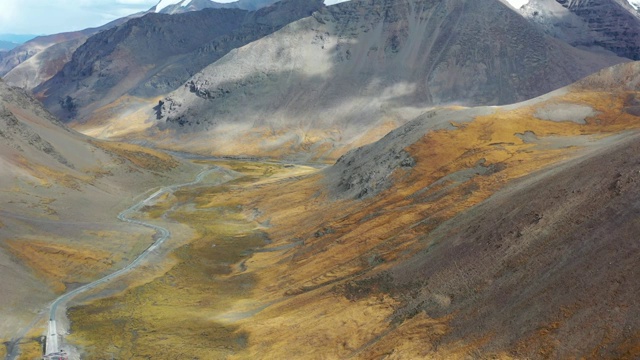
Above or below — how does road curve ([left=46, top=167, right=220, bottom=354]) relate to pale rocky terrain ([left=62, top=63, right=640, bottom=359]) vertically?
below

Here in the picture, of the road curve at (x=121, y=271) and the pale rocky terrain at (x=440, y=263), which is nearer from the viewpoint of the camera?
the pale rocky terrain at (x=440, y=263)

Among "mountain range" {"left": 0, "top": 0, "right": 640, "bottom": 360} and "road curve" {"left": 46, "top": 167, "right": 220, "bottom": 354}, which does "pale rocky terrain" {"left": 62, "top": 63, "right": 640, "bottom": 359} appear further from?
"road curve" {"left": 46, "top": 167, "right": 220, "bottom": 354}

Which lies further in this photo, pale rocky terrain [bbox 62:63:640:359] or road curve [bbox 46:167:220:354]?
road curve [bbox 46:167:220:354]

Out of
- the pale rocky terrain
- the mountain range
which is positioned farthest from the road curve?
the pale rocky terrain

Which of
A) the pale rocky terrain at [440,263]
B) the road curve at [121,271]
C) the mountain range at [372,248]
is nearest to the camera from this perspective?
the pale rocky terrain at [440,263]

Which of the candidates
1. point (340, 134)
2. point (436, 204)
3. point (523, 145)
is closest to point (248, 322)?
point (436, 204)

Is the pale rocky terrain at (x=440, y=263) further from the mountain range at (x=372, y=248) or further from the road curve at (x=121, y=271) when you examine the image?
the road curve at (x=121, y=271)

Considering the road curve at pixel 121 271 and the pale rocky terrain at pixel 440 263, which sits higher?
the pale rocky terrain at pixel 440 263

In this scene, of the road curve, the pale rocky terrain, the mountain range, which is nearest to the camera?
the pale rocky terrain

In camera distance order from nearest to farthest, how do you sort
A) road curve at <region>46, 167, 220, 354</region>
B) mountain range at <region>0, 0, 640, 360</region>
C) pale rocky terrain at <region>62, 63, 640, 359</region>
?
1. pale rocky terrain at <region>62, 63, 640, 359</region>
2. mountain range at <region>0, 0, 640, 360</region>
3. road curve at <region>46, 167, 220, 354</region>

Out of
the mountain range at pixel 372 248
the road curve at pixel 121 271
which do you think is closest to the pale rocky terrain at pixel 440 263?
the mountain range at pixel 372 248

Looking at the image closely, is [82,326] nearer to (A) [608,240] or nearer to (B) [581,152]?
(A) [608,240]
